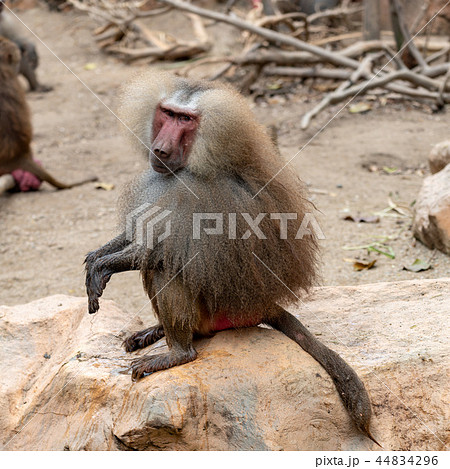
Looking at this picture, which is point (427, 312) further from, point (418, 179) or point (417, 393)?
point (418, 179)

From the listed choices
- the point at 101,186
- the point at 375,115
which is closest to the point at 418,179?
the point at 375,115

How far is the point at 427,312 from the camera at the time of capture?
2986mm

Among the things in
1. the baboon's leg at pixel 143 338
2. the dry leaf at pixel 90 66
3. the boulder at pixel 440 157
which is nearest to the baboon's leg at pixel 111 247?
the baboon's leg at pixel 143 338

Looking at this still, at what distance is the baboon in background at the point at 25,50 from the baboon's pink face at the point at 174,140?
7.92 m

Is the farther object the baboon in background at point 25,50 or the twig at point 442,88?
the baboon in background at point 25,50

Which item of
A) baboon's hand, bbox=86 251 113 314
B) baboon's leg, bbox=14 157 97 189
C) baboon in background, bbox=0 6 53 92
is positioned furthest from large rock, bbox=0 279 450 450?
baboon in background, bbox=0 6 53 92

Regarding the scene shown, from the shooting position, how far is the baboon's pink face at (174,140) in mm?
2680

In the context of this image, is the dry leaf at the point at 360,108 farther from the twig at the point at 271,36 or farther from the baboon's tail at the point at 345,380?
the baboon's tail at the point at 345,380

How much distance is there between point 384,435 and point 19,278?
3244mm

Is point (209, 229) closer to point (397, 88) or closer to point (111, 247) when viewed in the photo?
point (111, 247)

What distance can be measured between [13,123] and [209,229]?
457 centimetres

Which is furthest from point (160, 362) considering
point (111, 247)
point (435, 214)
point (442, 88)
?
point (442, 88)

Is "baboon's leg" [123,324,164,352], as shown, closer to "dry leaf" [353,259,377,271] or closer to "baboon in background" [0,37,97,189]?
"dry leaf" [353,259,377,271]

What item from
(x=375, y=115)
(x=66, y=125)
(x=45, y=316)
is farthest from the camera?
(x=66, y=125)
